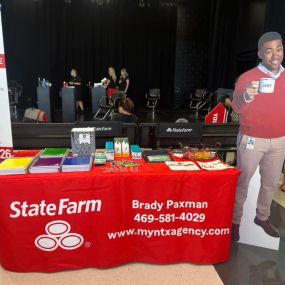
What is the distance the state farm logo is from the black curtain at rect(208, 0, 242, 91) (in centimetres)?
845

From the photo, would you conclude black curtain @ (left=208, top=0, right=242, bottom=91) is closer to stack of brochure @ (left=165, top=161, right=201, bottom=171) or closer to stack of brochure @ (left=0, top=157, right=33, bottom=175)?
stack of brochure @ (left=165, top=161, right=201, bottom=171)

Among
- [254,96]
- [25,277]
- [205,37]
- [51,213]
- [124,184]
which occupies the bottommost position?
[25,277]

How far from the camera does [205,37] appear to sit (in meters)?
10.3

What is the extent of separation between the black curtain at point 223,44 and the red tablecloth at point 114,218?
8057 mm

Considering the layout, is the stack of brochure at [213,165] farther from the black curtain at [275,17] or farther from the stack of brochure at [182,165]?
the black curtain at [275,17]

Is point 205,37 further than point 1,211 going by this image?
Yes

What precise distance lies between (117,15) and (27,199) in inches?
366

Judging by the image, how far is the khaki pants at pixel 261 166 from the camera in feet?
6.70

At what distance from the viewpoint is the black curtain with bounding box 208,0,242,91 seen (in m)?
9.19

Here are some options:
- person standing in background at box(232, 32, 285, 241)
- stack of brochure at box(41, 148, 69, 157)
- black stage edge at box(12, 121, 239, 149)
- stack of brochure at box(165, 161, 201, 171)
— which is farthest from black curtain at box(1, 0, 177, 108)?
stack of brochure at box(165, 161, 201, 171)

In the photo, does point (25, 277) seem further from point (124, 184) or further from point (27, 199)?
point (124, 184)

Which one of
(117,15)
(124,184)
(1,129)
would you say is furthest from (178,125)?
(117,15)

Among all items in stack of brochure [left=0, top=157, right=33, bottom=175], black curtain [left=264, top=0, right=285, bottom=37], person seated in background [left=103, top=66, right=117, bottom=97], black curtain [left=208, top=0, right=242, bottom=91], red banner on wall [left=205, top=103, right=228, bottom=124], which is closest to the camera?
stack of brochure [left=0, top=157, right=33, bottom=175]

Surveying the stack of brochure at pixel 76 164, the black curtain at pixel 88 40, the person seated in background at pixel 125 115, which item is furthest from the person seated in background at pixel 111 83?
the stack of brochure at pixel 76 164
